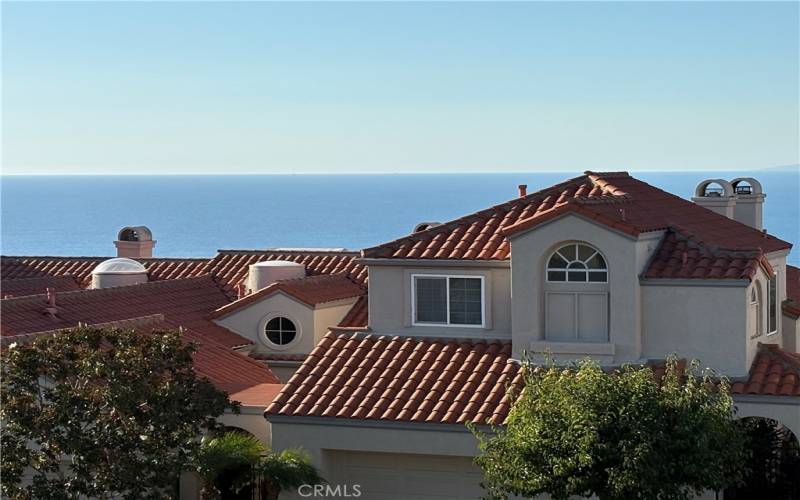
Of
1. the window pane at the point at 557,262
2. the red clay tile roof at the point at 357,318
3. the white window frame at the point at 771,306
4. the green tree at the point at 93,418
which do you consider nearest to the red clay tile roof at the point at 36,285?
the red clay tile roof at the point at 357,318

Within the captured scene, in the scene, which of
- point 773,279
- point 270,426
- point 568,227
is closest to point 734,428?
point 568,227

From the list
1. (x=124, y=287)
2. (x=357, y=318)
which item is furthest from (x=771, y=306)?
(x=124, y=287)

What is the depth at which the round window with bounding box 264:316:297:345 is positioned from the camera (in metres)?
32.8

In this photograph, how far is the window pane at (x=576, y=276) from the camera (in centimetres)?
2372

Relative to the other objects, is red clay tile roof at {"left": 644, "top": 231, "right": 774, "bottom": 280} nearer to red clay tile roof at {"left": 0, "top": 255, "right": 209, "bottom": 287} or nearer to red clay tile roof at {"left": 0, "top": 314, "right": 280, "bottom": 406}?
red clay tile roof at {"left": 0, "top": 314, "right": 280, "bottom": 406}

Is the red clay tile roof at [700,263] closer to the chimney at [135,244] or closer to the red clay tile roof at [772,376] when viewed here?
the red clay tile roof at [772,376]

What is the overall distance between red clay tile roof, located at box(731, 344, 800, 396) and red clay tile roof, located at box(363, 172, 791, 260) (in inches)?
79.3

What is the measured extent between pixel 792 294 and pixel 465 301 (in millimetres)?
10600

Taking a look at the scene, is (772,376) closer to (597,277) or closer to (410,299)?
(597,277)

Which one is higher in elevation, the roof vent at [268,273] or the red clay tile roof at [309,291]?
the roof vent at [268,273]

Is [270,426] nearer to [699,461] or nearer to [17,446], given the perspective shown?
[17,446]

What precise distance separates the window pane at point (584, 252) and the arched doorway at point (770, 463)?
370 cm

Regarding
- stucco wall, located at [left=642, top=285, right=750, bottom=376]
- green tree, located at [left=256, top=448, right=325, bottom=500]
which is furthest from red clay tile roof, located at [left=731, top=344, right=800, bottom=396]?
green tree, located at [left=256, top=448, right=325, bottom=500]

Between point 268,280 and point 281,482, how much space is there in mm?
13288
